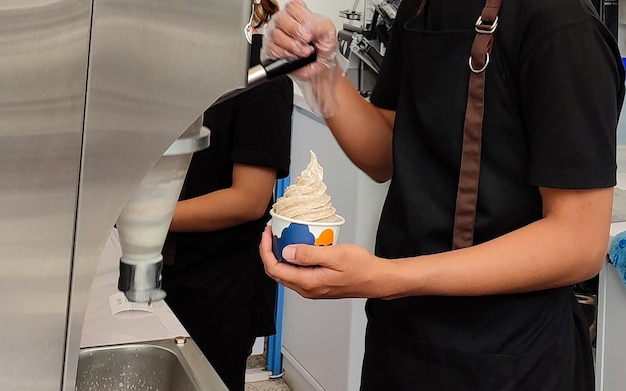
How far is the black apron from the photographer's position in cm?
126

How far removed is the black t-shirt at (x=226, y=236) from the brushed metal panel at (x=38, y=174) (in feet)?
3.24

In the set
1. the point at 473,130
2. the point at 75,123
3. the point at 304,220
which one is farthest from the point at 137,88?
the point at 473,130

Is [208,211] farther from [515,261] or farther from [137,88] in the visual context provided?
[137,88]

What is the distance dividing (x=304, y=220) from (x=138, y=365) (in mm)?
359

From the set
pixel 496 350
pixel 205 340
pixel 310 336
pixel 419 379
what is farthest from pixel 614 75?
pixel 310 336

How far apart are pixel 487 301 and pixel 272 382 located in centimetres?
213

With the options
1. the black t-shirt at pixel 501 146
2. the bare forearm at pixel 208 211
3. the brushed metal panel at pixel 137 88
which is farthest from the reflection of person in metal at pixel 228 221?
the brushed metal panel at pixel 137 88

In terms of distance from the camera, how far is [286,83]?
5.76 ft

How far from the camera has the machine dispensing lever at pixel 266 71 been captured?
2.71 ft

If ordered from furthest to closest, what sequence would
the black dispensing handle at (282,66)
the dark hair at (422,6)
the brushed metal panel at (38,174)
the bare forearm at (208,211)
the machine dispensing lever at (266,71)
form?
the bare forearm at (208,211)
the dark hair at (422,6)
the black dispensing handle at (282,66)
the machine dispensing lever at (266,71)
the brushed metal panel at (38,174)

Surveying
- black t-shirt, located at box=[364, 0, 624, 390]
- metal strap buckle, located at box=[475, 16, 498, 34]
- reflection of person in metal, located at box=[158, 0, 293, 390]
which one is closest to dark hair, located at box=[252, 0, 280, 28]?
reflection of person in metal, located at box=[158, 0, 293, 390]

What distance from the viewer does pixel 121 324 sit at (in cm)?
134

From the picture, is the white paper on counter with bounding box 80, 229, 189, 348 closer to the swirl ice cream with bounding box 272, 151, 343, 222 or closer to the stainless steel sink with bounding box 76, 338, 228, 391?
the stainless steel sink with bounding box 76, 338, 228, 391

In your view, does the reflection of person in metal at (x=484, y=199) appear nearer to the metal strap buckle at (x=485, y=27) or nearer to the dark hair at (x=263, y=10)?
the metal strap buckle at (x=485, y=27)
